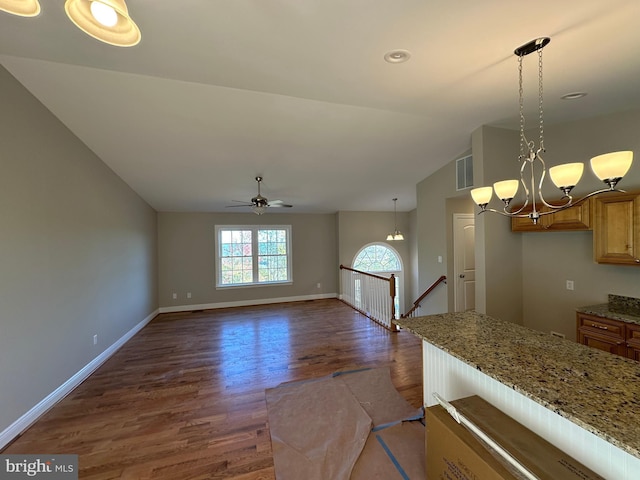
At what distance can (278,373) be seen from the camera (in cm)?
328

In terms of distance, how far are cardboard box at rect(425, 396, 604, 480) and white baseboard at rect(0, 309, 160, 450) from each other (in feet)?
10.6

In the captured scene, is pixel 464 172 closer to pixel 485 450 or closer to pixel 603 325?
pixel 603 325

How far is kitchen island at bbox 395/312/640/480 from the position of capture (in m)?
0.97

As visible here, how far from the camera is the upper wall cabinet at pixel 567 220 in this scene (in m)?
2.82

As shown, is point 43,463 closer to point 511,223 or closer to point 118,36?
point 118,36

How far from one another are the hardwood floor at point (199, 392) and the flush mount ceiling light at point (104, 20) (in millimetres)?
2611

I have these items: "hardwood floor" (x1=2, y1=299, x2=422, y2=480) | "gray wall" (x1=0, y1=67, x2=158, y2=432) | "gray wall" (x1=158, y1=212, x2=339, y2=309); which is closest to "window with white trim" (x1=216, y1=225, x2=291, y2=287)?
"gray wall" (x1=158, y1=212, x2=339, y2=309)

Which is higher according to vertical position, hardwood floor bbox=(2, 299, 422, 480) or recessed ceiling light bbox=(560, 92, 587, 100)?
recessed ceiling light bbox=(560, 92, 587, 100)

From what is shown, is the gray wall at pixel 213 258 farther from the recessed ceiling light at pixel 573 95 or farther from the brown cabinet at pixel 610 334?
the recessed ceiling light at pixel 573 95

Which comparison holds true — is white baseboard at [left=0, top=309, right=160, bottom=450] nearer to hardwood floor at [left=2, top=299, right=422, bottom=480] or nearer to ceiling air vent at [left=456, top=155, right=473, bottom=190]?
hardwood floor at [left=2, top=299, right=422, bottom=480]

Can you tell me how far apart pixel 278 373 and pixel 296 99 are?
125 inches

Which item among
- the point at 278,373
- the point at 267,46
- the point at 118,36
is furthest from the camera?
the point at 278,373

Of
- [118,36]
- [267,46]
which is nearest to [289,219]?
[267,46]

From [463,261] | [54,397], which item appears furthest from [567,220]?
[54,397]
